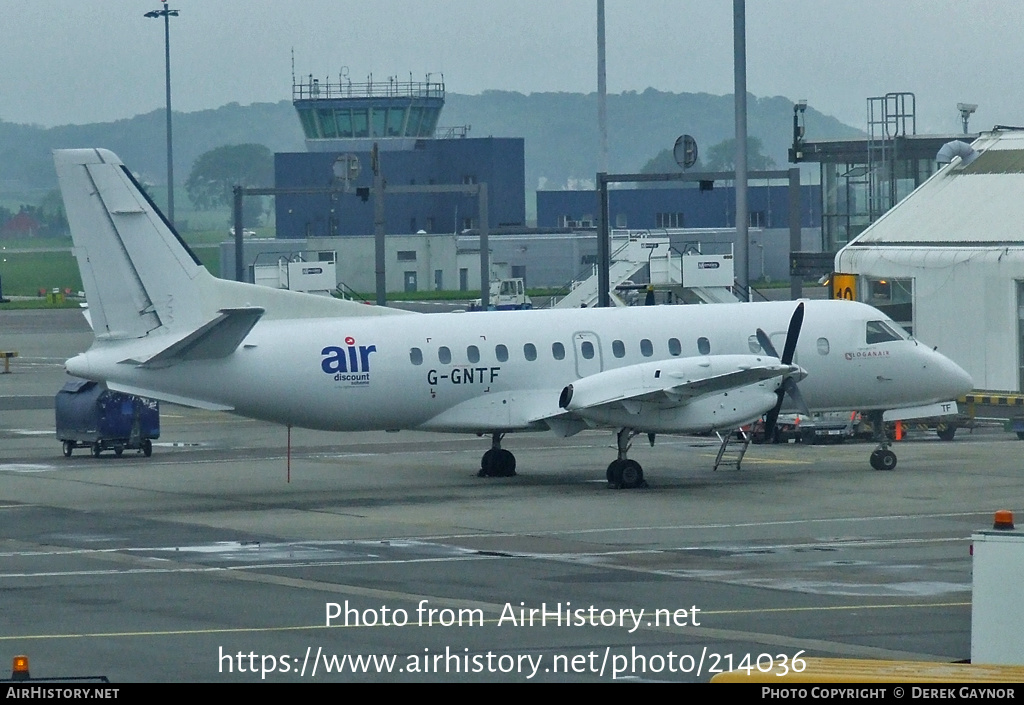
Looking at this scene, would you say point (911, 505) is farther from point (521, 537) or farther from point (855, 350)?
point (521, 537)

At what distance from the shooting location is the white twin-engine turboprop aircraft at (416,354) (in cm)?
2903

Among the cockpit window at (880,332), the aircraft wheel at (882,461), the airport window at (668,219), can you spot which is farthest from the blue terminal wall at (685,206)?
the aircraft wheel at (882,461)

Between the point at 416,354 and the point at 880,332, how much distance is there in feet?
31.6

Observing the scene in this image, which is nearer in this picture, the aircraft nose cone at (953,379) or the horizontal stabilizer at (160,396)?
the horizontal stabilizer at (160,396)

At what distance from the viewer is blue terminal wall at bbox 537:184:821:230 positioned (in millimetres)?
132250

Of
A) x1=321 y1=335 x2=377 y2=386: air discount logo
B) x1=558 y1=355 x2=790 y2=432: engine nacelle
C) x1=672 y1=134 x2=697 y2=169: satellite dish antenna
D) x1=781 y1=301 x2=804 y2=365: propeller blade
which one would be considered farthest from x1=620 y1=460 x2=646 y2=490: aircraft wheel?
x1=672 y1=134 x2=697 y2=169: satellite dish antenna

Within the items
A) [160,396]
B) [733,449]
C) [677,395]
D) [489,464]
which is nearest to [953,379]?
[733,449]

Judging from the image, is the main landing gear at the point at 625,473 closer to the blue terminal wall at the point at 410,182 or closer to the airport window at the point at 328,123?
the blue terminal wall at the point at 410,182

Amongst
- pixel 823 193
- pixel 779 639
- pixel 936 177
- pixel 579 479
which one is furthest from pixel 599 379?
pixel 823 193

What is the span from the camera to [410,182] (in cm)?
11331

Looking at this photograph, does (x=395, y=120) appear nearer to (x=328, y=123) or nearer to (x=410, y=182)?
(x=328, y=123)

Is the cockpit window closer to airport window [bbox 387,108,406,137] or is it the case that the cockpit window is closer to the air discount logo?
the air discount logo

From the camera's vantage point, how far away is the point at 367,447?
130 ft

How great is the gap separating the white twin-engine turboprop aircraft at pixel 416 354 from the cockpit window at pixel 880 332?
215mm
